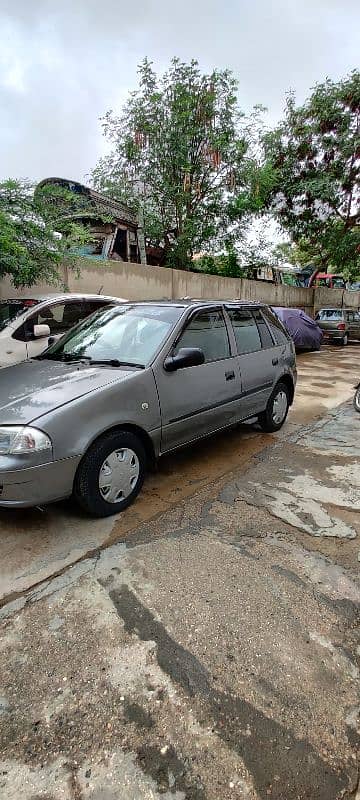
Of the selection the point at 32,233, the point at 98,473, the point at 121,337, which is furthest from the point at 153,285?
the point at 98,473

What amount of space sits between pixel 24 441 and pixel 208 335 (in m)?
2.06

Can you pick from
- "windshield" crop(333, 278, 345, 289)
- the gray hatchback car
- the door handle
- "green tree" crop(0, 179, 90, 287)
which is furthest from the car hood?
"windshield" crop(333, 278, 345, 289)

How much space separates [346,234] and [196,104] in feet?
26.7

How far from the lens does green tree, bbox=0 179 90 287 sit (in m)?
5.19

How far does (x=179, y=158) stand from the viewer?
1199 cm

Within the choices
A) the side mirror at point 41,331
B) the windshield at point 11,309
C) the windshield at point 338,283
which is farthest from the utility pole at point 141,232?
the windshield at point 338,283

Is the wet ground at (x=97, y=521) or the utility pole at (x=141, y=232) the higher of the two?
the utility pole at (x=141, y=232)

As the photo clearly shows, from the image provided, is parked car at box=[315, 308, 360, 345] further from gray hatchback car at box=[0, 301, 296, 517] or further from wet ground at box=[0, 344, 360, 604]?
gray hatchback car at box=[0, 301, 296, 517]

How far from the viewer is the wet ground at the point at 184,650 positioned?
4.80ft

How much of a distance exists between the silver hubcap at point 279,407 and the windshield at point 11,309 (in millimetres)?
3638

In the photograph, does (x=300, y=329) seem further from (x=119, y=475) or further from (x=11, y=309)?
(x=119, y=475)

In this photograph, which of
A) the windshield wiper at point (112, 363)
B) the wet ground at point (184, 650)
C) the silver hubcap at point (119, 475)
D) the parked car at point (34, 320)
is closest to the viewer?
the wet ground at point (184, 650)

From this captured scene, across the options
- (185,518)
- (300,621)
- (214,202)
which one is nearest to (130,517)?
(185,518)

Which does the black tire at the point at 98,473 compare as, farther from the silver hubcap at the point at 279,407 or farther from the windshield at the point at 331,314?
the windshield at the point at 331,314
